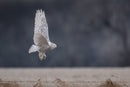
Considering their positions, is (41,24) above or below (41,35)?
above

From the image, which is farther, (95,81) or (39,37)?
(95,81)

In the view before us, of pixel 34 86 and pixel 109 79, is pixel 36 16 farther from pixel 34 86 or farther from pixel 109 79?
pixel 109 79

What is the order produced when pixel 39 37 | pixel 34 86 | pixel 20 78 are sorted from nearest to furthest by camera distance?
pixel 39 37
pixel 34 86
pixel 20 78

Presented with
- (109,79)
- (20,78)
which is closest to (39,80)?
(20,78)

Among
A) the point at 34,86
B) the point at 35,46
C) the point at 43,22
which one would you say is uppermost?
the point at 43,22

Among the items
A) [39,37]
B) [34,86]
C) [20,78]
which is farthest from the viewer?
[20,78]

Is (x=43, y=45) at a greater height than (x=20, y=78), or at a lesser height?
greater
